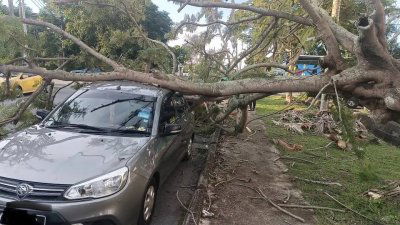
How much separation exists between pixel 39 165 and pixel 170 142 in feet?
6.47

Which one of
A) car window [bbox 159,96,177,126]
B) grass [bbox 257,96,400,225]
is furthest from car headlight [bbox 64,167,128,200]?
grass [bbox 257,96,400,225]

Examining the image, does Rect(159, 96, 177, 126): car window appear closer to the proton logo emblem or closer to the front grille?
A: the front grille

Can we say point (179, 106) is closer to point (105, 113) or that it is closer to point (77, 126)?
point (105, 113)

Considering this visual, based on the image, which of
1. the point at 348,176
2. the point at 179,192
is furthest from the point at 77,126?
the point at 348,176

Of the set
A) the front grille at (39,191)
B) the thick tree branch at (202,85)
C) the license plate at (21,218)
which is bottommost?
the license plate at (21,218)

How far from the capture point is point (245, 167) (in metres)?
7.20

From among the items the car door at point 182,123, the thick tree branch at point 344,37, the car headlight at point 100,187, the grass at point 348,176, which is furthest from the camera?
the car door at point 182,123

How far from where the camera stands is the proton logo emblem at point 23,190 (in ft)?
10.9

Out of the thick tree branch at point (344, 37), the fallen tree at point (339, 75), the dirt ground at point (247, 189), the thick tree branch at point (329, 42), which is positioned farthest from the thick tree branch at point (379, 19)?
the dirt ground at point (247, 189)

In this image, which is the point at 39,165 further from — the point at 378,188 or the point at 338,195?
the point at 378,188

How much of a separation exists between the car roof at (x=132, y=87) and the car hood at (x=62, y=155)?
3.76 feet

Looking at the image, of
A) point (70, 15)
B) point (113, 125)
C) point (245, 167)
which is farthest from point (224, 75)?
point (113, 125)

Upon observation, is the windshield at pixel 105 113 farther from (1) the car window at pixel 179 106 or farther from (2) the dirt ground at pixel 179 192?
(2) the dirt ground at pixel 179 192

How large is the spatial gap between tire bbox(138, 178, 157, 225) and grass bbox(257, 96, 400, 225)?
2.20 metres
